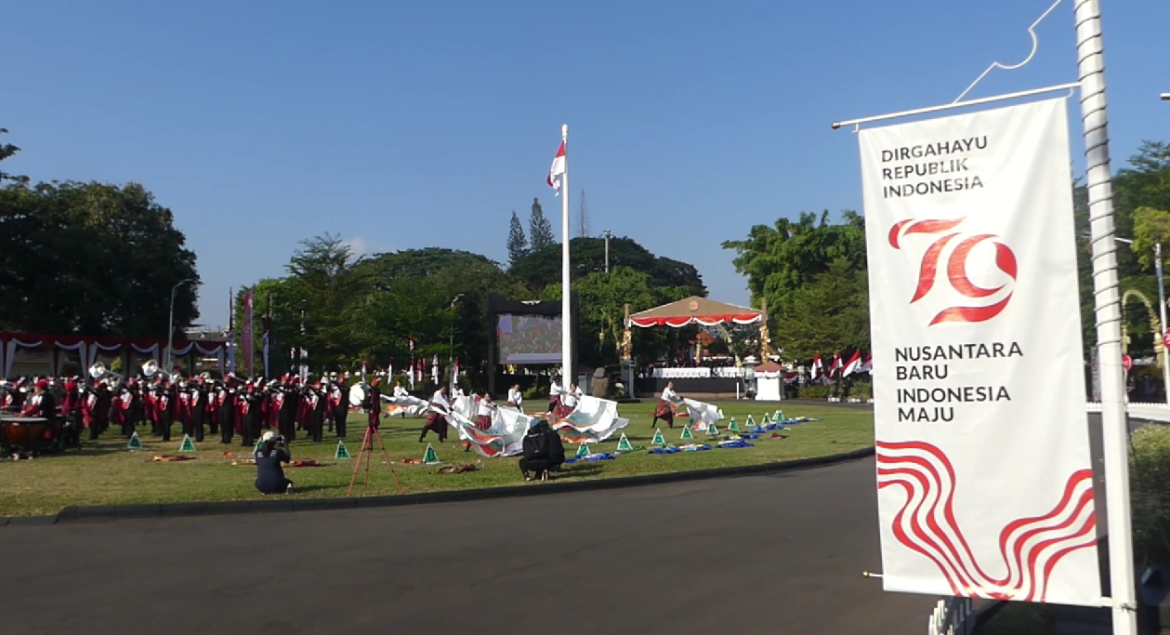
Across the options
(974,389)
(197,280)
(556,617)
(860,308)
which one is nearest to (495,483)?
(556,617)

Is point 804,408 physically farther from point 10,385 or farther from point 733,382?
point 10,385

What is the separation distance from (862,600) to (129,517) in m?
9.49

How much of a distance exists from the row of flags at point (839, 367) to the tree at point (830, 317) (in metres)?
1.04

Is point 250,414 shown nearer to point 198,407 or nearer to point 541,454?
point 198,407

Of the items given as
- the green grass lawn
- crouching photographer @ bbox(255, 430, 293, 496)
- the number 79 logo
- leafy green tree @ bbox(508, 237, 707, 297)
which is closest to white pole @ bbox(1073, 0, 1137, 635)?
the number 79 logo

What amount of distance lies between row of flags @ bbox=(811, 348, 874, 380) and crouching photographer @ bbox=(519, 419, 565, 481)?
32453 millimetres

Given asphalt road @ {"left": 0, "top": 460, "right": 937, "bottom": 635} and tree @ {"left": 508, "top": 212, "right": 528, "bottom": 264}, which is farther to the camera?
tree @ {"left": 508, "top": 212, "right": 528, "bottom": 264}

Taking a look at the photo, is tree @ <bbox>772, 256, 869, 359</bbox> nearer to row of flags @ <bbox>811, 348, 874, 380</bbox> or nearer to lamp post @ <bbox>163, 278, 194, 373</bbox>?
row of flags @ <bbox>811, 348, 874, 380</bbox>

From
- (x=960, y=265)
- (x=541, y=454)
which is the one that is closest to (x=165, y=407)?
(x=541, y=454)

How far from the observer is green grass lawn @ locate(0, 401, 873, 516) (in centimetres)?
1452

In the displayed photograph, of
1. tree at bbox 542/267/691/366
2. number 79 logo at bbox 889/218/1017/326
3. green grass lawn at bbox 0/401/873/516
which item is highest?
tree at bbox 542/267/691/366

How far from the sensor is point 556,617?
750 cm

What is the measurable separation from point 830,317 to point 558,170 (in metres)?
34.6

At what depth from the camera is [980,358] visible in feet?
17.3
